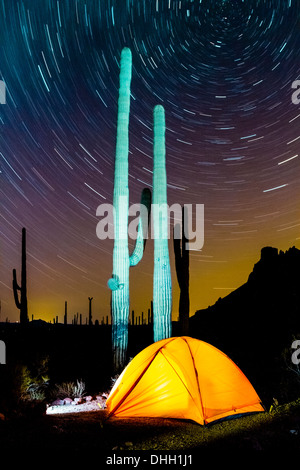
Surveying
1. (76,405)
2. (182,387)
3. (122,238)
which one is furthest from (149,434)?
(122,238)

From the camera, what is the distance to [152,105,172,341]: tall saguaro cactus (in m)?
12.5

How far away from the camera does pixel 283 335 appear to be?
2428 centimetres

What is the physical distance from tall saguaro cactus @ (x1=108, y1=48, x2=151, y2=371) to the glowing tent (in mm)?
3592

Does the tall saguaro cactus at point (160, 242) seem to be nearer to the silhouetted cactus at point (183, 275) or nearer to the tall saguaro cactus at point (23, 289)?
the silhouetted cactus at point (183, 275)

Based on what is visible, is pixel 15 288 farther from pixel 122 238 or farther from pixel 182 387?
pixel 182 387

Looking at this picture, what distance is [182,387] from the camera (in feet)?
25.1

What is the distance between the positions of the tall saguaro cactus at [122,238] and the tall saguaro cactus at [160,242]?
1.86 feet

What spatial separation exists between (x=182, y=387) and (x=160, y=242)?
597cm

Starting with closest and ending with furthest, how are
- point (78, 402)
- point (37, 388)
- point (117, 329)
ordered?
point (78, 402), point (37, 388), point (117, 329)

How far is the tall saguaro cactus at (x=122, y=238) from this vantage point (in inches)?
468
